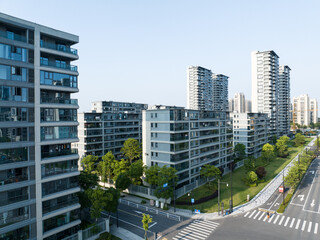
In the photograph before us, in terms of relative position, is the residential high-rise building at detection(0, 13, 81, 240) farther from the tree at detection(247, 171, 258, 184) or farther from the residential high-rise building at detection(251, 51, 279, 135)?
the residential high-rise building at detection(251, 51, 279, 135)

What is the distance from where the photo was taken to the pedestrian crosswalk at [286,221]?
32.3 m

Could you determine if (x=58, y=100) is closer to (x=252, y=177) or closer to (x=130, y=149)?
(x=130, y=149)

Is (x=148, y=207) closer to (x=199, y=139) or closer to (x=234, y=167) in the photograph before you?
(x=199, y=139)

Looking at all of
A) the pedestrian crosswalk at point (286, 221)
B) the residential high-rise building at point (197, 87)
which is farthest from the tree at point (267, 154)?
the residential high-rise building at point (197, 87)

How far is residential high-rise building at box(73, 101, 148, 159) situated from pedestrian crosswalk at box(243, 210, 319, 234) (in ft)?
157

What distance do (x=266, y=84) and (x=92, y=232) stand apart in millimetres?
120684

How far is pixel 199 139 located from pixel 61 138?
118 ft

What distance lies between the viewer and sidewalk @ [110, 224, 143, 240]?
31.1m

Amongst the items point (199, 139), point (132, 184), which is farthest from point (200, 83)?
point (132, 184)

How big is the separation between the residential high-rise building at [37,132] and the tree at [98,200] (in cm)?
221

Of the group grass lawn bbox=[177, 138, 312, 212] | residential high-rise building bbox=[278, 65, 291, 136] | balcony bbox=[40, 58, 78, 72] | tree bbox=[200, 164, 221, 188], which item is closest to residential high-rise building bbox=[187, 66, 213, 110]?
residential high-rise building bbox=[278, 65, 291, 136]

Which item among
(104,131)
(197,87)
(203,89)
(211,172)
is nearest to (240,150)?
(211,172)

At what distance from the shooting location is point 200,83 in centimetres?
14400

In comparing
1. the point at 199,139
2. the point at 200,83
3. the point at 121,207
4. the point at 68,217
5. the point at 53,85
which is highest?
the point at 200,83
